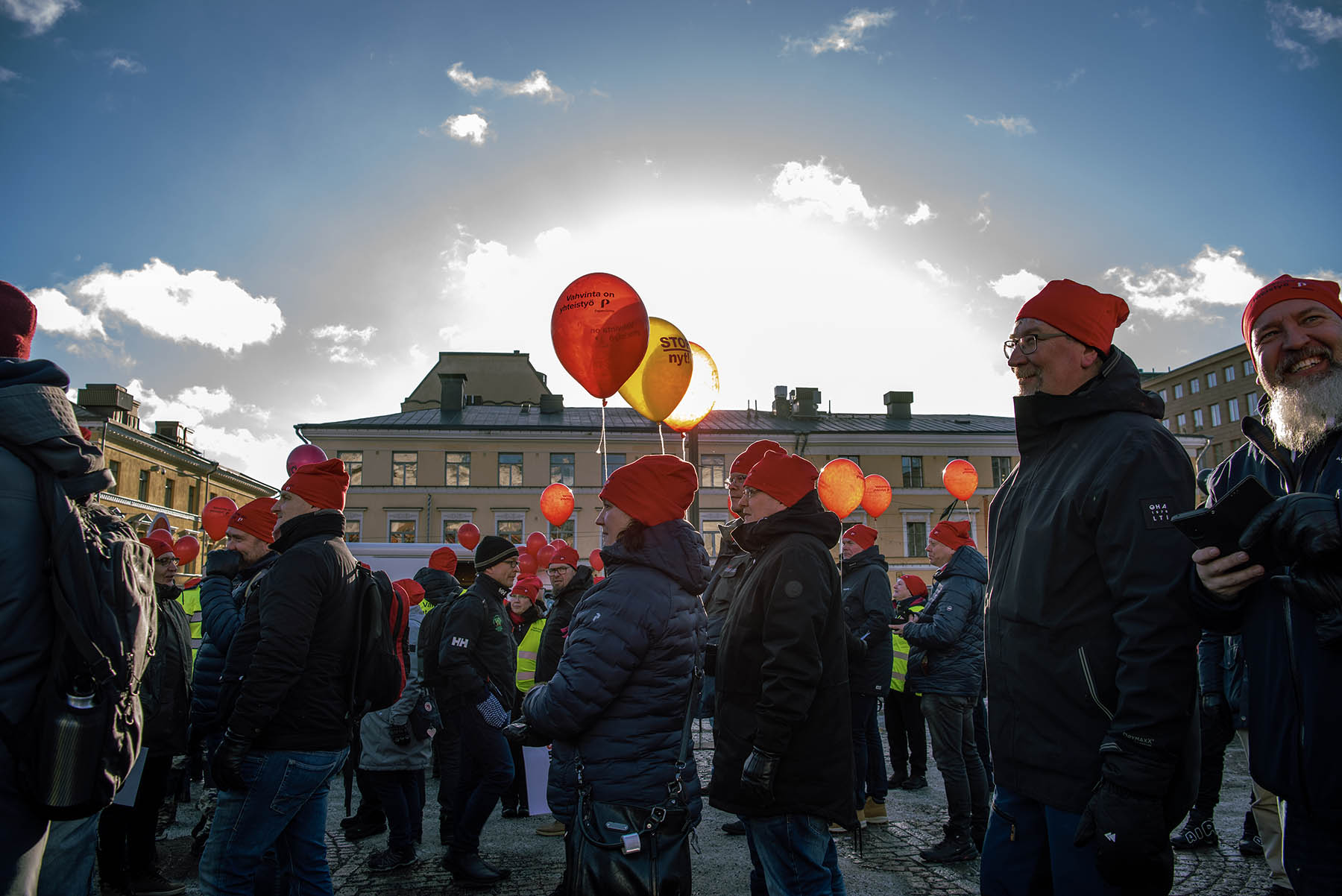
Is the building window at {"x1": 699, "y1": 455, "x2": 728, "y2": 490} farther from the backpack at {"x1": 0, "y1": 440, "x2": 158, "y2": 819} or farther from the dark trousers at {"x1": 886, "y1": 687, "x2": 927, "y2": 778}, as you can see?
the backpack at {"x1": 0, "y1": 440, "x2": 158, "y2": 819}

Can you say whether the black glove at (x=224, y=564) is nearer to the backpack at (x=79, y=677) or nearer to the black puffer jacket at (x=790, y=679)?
the backpack at (x=79, y=677)

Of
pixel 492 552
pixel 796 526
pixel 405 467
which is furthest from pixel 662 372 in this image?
pixel 405 467

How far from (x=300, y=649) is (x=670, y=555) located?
171cm

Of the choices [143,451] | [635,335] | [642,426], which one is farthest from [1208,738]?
[143,451]

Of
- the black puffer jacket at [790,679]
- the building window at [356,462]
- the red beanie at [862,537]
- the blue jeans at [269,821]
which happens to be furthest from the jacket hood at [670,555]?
the building window at [356,462]

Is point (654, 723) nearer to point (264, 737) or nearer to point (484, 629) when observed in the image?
point (264, 737)

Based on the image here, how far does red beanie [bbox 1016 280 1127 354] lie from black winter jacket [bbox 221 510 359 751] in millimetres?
3186

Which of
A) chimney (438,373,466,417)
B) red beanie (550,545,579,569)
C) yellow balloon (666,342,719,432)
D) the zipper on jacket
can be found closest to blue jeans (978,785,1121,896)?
the zipper on jacket

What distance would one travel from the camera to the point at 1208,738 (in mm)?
4348

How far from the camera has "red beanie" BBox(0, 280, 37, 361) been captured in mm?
2322

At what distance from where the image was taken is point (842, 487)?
31.2 ft

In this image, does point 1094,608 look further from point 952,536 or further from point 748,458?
point 952,536

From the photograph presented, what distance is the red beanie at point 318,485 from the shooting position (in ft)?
12.5

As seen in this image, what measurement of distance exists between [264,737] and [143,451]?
45740 millimetres
